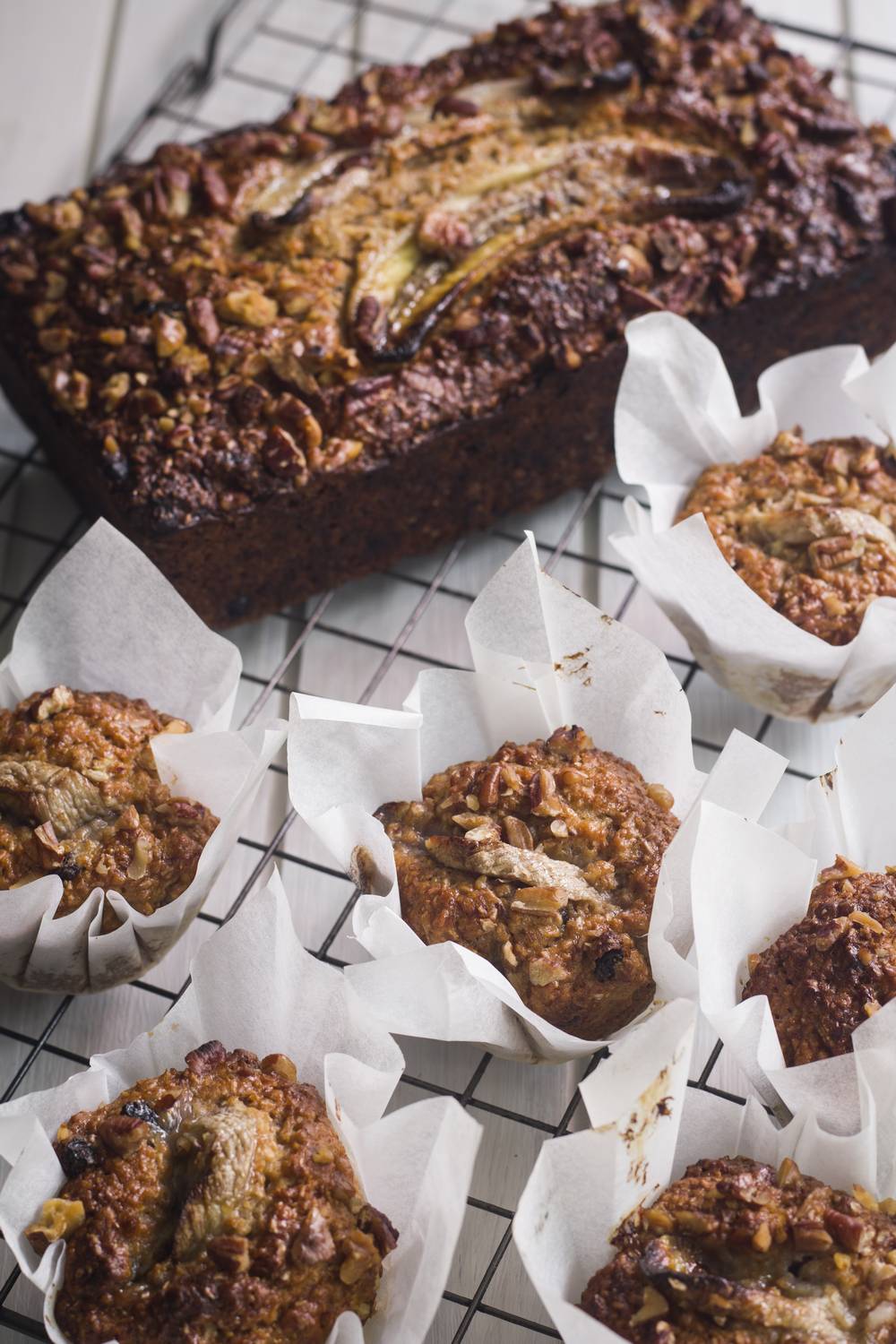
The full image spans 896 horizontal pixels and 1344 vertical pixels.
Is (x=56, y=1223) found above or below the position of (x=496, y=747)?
below

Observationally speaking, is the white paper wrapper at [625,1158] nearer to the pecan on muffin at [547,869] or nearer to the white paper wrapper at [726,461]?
the pecan on muffin at [547,869]

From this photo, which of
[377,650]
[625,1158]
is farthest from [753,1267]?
[377,650]

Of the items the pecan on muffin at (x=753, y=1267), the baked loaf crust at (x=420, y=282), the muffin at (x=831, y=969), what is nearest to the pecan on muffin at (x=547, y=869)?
the muffin at (x=831, y=969)

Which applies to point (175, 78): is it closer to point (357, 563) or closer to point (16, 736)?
point (357, 563)

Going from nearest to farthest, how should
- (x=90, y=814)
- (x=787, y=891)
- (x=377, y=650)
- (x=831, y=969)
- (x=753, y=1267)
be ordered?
1. (x=753, y=1267)
2. (x=831, y=969)
3. (x=787, y=891)
4. (x=90, y=814)
5. (x=377, y=650)

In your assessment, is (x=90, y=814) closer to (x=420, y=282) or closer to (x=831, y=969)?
(x=831, y=969)

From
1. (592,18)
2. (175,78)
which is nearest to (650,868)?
(592,18)

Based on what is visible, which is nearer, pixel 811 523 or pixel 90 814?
pixel 90 814
